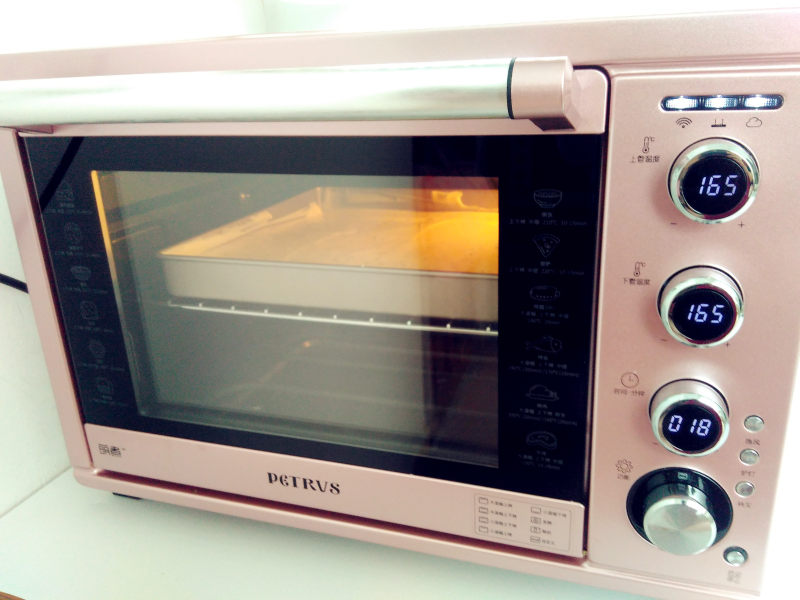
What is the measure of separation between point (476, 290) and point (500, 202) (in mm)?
75

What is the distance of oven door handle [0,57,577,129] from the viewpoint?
354mm

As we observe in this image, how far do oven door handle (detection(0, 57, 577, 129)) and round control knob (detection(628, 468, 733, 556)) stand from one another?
0.25 m

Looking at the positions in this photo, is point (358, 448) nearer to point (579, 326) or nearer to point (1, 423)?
point (579, 326)

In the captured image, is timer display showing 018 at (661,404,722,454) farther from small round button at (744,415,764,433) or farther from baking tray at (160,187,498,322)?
baking tray at (160,187,498,322)

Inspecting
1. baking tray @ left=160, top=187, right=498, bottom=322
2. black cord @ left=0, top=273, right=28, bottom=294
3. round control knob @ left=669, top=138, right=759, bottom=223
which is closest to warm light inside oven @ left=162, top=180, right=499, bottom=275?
baking tray @ left=160, top=187, right=498, bottom=322

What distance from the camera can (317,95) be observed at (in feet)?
1.27

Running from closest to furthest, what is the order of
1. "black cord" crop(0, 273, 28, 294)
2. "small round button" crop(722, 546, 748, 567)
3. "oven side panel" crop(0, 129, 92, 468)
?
"small round button" crop(722, 546, 748, 567)
"oven side panel" crop(0, 129, 92, 468)
"black cord" crop(0, 273, 28, 294)

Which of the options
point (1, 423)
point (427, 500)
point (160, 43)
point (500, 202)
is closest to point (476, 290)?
point (500, 202)

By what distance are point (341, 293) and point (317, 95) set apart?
0.20 metres

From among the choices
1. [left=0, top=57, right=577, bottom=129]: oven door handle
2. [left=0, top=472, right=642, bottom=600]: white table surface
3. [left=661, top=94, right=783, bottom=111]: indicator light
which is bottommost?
[left=0, top=472, right=642, bottom=600]: white table surface

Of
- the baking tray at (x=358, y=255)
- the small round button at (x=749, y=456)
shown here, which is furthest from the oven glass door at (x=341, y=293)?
the small round button at (x=749, y=456)

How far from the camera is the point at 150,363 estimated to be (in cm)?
61

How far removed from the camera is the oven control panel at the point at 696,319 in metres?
0.38

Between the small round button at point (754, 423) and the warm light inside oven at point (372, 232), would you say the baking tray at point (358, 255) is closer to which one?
the warm light inside oven at point (372, 232)
